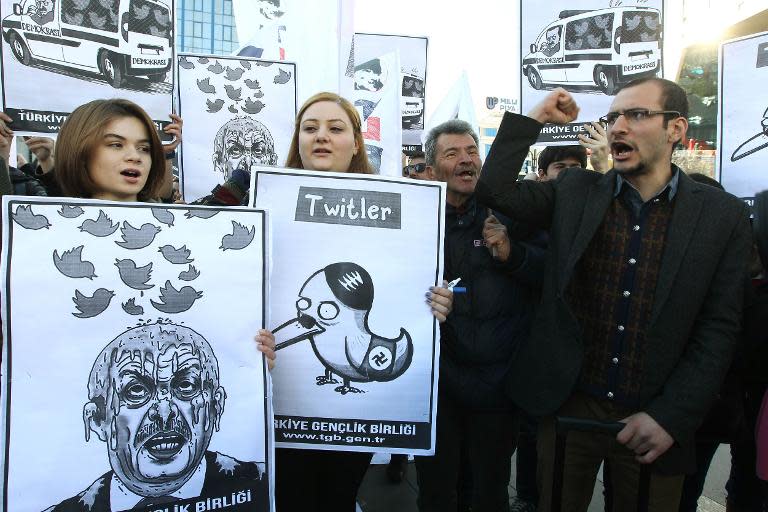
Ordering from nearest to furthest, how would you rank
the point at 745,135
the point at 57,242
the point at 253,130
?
the point at 57,242, the point at 745,135, the point at 253,130

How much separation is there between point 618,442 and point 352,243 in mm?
1202

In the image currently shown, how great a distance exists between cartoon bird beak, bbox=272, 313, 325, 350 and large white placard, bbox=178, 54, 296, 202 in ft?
5.41

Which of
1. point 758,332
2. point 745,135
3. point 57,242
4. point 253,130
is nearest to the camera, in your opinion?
point 57,242

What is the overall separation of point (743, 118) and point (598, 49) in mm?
917

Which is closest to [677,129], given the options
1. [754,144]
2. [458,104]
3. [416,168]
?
[754,144]

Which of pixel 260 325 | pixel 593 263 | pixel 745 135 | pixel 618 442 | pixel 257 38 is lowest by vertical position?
pixel 618 442

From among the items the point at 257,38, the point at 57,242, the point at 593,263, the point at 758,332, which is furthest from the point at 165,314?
the point at 257,38

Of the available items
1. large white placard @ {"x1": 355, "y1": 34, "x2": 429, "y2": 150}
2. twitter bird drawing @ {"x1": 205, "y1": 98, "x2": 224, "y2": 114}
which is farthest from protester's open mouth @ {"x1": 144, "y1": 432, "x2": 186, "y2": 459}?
large white placard @ {"x1": 355, "y1": 34, "x2": 429, "y2": 150}

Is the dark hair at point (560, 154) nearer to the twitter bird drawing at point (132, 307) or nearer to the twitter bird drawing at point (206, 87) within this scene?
the twitter bird drawing at point (206, 87)

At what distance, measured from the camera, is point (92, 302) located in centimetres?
172

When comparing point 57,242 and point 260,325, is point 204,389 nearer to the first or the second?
point 260,325

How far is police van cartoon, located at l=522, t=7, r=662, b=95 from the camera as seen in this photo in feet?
11.5

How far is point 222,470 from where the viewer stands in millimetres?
1765

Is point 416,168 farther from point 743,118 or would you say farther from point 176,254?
point 176,254
